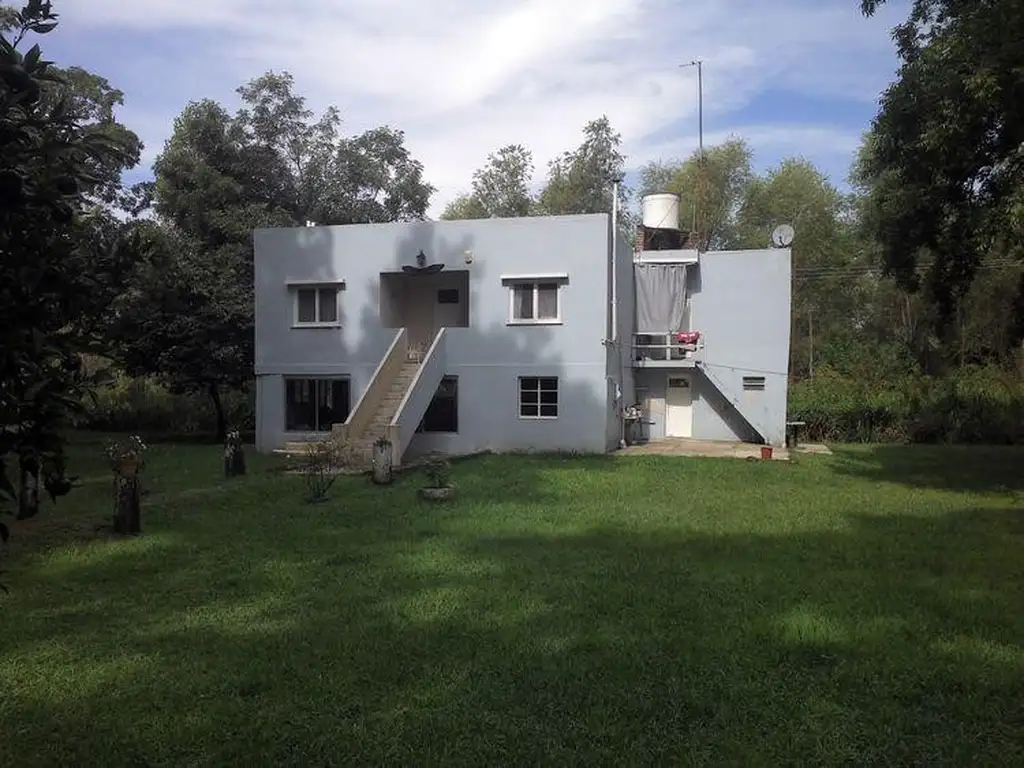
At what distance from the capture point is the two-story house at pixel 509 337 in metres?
19.7

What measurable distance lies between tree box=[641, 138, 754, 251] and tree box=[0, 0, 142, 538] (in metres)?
38.9

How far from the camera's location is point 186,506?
1271 cm

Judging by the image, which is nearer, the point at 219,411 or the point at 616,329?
the point at 616,329

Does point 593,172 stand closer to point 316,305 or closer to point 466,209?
point 466,209

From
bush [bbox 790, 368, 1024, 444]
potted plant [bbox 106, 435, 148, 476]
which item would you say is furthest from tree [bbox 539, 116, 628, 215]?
potted plant [bbox 106, 435, 148, 476]

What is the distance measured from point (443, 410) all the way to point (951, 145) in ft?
41.8

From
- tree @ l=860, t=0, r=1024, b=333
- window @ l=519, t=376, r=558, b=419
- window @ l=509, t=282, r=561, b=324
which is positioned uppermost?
tree @ l=860, t=0, r=1024, b=333

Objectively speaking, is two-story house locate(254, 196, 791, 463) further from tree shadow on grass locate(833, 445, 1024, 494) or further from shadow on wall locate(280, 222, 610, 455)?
tree shadow on grass locate(833, 445, 1024, 494)

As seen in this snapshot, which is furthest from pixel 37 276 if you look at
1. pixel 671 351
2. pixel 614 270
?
pixel 671 351

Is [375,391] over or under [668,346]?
under

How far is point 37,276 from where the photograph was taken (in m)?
2.54

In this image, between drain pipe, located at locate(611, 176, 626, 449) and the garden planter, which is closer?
the garden planter

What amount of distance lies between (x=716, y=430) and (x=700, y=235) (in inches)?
722

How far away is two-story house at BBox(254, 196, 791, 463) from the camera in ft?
64.5
